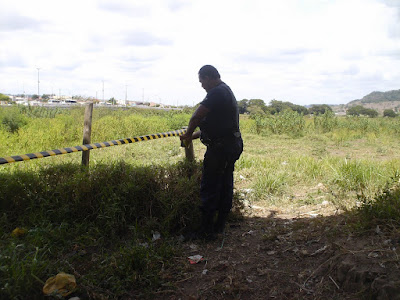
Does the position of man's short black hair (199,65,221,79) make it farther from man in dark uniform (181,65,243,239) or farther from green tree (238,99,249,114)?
green tree (238,99,249,114)

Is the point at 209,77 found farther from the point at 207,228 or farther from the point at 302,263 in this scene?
the point at 302,263

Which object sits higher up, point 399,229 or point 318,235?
point 399,229

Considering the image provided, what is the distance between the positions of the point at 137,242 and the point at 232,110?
170 cm

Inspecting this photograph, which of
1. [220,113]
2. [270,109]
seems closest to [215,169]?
[220,113]

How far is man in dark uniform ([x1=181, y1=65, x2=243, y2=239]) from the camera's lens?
347cm

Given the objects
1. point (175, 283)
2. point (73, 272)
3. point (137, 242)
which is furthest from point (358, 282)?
point (73, 272)

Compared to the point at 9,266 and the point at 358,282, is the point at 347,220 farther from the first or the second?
the point at 9,266

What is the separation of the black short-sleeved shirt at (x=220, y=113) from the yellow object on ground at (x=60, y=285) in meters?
1.91

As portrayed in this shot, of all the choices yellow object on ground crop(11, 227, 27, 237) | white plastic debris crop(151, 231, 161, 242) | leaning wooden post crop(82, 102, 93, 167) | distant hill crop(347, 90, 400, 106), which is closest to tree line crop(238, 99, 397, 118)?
leaning wooden post crop(82, 102, 93, 167)

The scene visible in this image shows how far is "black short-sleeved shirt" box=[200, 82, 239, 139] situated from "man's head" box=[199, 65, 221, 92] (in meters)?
0.08

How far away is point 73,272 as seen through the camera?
9.02ft

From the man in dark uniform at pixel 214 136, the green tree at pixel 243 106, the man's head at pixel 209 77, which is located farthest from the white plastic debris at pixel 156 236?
the green tree at pixel 243 106

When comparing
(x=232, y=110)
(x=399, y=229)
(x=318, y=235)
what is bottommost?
(x=318, y=235)

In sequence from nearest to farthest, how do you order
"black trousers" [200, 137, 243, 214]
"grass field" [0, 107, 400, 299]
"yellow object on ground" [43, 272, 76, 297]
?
"yellow object on ground" [43, 272, 76, 297]
"grass field" [0, 107, 400, 299]
"black trousers" [200, 137, 243, 214]
